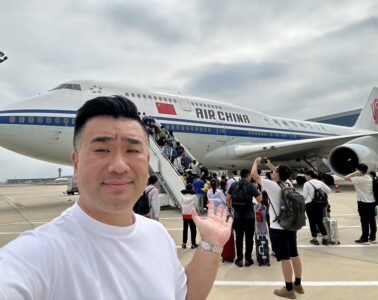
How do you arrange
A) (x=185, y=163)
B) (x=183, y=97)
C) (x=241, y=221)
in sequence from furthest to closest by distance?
1. (x=183, y=97)
2. (x=185, y=163)
3. (x=241, y=221)

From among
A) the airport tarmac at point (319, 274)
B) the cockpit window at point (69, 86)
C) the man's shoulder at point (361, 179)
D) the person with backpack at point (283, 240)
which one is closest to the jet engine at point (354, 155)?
the airport tarmac at point (319, 274)

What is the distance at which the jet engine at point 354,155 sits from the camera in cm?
1444

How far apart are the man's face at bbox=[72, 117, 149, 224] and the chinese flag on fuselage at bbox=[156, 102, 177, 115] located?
12.8m

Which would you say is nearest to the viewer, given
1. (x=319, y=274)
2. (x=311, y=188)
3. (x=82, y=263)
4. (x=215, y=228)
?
(x=82, y=263)

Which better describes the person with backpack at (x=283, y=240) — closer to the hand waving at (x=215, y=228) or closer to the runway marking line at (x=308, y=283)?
the runway marking line at (x=308, y=283)

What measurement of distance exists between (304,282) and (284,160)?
51.8 ft

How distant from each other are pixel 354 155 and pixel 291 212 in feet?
40.5

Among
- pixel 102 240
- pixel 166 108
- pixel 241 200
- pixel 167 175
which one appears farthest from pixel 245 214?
pixel 166 108

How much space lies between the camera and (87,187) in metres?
→ 1.15

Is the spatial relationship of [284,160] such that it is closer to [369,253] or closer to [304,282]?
[369,253]

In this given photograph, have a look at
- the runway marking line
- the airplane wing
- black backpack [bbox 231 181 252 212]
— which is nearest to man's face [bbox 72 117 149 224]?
the runway marking line

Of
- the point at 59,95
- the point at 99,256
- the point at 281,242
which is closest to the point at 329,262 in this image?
the point at 281,242

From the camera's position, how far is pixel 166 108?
14141 millimetres

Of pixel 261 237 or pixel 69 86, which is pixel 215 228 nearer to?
pixel 261 237
